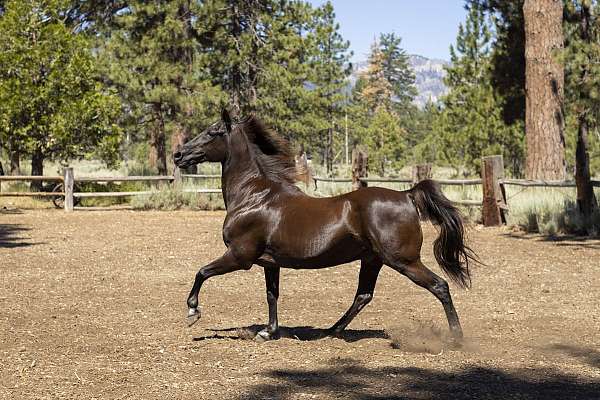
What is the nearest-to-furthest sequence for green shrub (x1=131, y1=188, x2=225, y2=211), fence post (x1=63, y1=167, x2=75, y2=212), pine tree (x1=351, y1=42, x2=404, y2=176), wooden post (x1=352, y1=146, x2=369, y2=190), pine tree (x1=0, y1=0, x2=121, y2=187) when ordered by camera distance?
wooden post (x1=352, y1=146, x2=369, y2=190) → fence post (x1=63, y1=167, x2=75, y2=212) → green shrub (x1=131, y1=188, x2=225, y2=211) → pine tree (x1=0, y1=0, x2=121, y2=187) → pine tree (x1=351, y1=42, x2=404, y2=176)

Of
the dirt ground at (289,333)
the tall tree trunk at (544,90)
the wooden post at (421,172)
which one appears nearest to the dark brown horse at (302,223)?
the dirt ground at (289,333)

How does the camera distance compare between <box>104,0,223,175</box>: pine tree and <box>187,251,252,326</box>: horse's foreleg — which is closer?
<box>187,251,252,326</box>: horse's foreleg

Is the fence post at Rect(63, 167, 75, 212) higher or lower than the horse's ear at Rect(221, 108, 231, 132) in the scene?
lower

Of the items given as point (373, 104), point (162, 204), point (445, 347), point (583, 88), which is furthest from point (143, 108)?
point (373, 104)

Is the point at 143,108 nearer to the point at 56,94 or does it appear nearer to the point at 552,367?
the point at 56,94

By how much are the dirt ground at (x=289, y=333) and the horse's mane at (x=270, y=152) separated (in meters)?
1.50

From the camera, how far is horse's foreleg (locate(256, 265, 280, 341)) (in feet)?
23.5

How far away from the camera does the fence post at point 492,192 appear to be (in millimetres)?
17500

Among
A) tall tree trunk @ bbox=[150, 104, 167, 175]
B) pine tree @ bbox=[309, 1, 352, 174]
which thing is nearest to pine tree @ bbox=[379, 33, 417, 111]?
pine tree @ bbox=[309, 1, 352, 174]

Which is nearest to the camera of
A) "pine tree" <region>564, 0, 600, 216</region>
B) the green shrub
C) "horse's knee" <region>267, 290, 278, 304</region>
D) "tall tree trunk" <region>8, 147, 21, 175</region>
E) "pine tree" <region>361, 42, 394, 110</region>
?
"horse's knee" <region>267, 290, 278, 304</region>

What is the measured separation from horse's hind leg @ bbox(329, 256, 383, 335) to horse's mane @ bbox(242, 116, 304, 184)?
1080mm

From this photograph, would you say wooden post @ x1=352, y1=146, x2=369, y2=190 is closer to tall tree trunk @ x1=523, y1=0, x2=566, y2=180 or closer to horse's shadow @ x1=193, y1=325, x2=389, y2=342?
tall tree trunk @ x1=523, y1=0, x2=566, y2=180

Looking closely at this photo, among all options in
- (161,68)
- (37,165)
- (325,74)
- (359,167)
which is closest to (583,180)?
(359,167)

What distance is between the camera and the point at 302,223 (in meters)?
6.95
